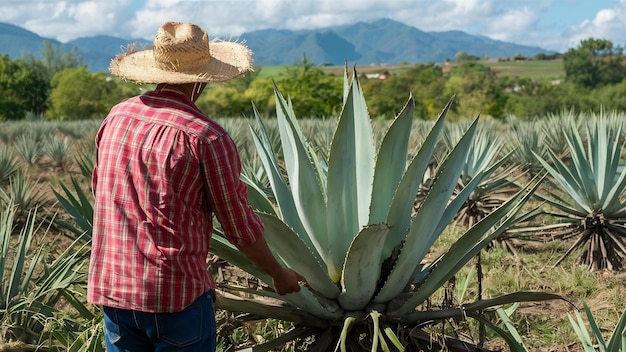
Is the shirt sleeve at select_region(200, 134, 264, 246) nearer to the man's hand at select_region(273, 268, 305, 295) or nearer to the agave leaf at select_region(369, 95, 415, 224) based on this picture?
the man's hand at select_region(273, 268, 305, 295)

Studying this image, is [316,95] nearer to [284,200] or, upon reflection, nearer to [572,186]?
[572,186]

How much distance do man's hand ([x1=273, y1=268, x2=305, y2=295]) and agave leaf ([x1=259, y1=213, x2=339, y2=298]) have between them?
21 cm

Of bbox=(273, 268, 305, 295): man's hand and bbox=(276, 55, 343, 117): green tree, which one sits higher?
bbox=(273, 268, 305, 295): man's hand

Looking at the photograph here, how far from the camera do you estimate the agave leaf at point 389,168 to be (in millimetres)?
2807

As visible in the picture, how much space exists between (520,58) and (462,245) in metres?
179

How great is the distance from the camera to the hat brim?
7.49 ft

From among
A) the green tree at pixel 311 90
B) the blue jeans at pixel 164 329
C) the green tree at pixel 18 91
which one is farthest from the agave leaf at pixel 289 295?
the green tree at pixel 18 91

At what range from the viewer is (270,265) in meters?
2.33

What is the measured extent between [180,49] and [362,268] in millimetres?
1008

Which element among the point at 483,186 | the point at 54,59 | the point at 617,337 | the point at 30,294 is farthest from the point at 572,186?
the point at 54,59

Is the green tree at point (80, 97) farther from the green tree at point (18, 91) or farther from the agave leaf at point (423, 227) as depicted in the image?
the agave leaf at point (423, 227)

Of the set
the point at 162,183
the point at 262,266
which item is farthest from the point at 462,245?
the point at 162,183

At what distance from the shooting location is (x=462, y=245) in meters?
2.73

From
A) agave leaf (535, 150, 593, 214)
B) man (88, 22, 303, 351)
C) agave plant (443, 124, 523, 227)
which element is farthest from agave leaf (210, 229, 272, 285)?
agave plant (443, 124, 523, 227)
